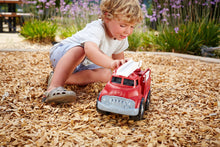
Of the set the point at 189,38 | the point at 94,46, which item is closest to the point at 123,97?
the point at 94,46

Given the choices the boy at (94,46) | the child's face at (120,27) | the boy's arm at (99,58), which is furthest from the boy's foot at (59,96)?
the child's face at (120,27)

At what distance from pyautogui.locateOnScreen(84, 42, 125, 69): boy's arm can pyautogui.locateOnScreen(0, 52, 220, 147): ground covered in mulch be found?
399mm

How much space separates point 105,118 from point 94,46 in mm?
615

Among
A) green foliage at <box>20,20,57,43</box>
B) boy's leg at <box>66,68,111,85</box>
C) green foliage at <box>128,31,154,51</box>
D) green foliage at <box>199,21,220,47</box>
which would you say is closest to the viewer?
boy's leg at <box>66,68,111,85</box>

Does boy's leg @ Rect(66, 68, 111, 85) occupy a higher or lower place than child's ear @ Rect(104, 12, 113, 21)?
lower

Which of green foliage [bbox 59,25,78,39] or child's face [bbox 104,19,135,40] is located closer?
child's face [bbox 104,19,135,40]

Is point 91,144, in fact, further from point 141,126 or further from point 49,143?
point 141,126

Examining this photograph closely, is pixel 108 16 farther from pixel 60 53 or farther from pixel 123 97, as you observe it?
pixel 123 97

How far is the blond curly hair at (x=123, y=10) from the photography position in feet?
5.74

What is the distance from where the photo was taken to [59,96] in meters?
1.75

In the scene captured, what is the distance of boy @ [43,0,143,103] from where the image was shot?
1.75m

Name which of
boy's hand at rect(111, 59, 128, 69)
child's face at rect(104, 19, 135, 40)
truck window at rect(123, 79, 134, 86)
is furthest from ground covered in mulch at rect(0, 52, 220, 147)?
child's face at rect(104, 19, 135, 40)

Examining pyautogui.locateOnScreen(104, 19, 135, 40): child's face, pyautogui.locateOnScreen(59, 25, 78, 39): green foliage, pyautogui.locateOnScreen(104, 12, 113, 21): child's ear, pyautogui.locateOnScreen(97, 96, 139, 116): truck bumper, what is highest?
pyautogui.locateOnScreen(104, 12, 113, 21): child's ear

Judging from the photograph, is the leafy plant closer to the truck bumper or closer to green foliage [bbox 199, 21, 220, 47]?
green foliage [bbox 199, 21, 220, 47]
